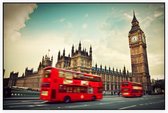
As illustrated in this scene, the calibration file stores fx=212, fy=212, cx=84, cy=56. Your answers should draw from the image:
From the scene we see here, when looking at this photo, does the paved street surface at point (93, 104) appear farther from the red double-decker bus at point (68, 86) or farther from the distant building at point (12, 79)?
the distant building at point (12, 79)

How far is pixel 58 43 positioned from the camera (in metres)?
7.09

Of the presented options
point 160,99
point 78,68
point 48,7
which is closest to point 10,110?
point 78,68

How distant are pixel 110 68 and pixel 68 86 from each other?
1.53 metres

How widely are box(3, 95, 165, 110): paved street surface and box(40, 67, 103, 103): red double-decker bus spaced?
0.70ft

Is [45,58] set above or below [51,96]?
above

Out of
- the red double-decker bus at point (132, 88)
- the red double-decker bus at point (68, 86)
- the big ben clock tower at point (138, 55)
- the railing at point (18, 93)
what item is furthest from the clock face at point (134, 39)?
the railing at point (18, 93)

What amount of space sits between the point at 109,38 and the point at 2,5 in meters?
3.72

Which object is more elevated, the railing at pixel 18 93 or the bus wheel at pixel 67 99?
the railing at pixel 18 93

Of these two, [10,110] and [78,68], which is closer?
[10,110]

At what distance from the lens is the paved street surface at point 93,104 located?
648 centimetres

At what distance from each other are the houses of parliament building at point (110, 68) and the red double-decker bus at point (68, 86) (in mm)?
217

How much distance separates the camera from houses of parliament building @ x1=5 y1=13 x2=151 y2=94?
22.3 ft

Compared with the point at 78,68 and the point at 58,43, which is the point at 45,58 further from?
the point at 78,68

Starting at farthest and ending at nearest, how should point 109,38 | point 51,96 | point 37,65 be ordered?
point 109,38 < point 37,65 < point 51,96
